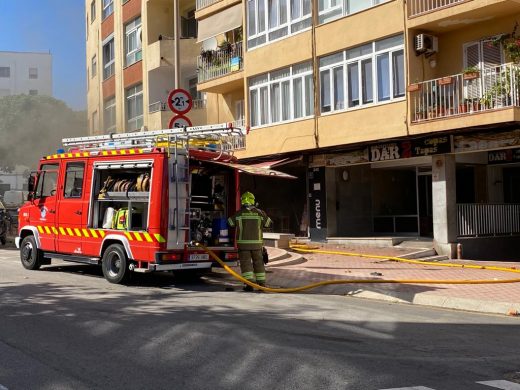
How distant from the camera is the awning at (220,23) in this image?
21791 millimetres

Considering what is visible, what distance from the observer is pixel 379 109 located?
54.2 feet

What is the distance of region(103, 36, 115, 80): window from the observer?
1289 inches

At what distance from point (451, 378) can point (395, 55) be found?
12573 millimetres

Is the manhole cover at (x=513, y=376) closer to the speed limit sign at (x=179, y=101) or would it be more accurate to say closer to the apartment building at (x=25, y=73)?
the speed limit sign at (x=179, y=101)

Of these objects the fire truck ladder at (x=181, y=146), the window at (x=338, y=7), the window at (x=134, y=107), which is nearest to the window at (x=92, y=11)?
the window at (x=134, y=107)

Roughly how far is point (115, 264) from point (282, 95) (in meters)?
10.3

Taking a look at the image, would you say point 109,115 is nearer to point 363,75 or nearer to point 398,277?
point 363,75

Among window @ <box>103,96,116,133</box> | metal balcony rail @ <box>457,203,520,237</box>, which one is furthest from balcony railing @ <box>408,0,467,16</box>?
window @ <box>103,96,116,133</box>

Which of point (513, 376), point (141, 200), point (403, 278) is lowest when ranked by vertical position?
point (513, 376)

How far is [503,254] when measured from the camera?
57.7 ft

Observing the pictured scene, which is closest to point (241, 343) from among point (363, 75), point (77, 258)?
point (77, 258)

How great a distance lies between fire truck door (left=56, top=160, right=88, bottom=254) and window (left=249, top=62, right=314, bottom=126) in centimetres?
887

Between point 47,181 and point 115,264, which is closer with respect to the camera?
point 115,264

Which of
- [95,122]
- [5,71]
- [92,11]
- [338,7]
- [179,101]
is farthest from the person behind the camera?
[5,71]
